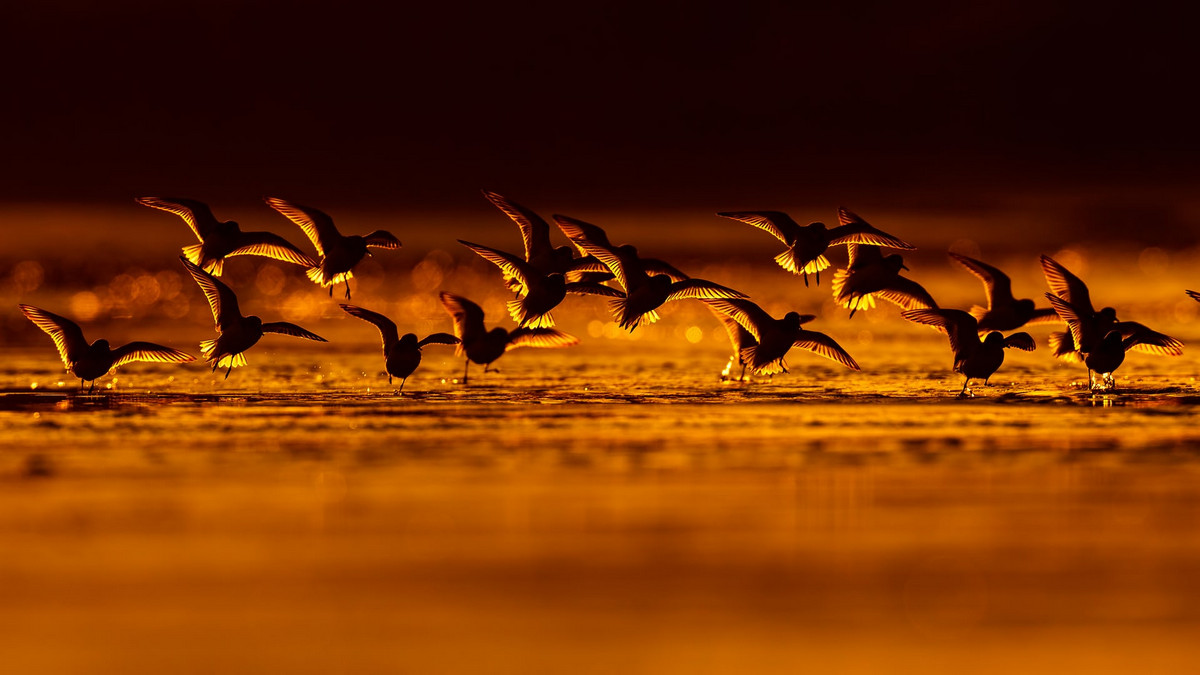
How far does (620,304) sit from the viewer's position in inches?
885

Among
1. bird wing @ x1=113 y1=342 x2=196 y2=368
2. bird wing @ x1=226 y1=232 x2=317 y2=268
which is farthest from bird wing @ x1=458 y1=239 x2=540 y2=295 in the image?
bird wing @ x1=113 y1=342 x2=196 y2=368

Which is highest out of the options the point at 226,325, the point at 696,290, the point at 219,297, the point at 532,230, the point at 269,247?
the point at 532,230

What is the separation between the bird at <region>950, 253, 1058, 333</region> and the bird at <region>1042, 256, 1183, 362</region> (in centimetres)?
36

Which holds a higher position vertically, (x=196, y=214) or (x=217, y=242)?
(x=196, y=214)

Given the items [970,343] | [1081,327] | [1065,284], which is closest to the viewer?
[970,343]

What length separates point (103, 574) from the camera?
11445 mm

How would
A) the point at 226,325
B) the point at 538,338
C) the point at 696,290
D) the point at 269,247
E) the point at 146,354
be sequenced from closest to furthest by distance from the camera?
the point at 226,325, the point at 146,354, the point at 696,290, the point at 269,247, the point at 538,338

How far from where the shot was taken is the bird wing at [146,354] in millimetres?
21688

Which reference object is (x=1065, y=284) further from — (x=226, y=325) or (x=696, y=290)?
(x=226, y=325)

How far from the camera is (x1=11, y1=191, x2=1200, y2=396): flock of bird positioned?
21531mm

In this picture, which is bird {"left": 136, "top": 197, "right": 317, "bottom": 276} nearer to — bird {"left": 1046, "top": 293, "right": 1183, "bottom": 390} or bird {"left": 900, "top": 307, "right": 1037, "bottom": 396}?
bird {"left": 900, "top": 307, "right": 1037, "bottom": 396}

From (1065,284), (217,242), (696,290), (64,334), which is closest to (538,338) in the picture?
(696,290)

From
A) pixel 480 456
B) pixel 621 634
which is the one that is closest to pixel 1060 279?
pixel 480 456

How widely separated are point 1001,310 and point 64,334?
11.1 metres
